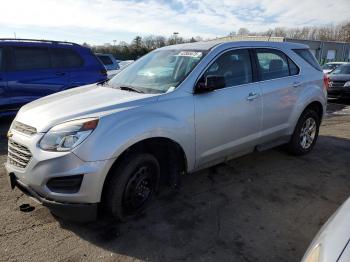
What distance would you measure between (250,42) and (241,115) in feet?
3.68

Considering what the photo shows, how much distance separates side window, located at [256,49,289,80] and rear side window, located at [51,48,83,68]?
5344 millimetres

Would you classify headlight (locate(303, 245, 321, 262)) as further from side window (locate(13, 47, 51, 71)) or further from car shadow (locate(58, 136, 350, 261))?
side window (locate(13, 47, 51, 71))

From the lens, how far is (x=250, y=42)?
476 centimetres

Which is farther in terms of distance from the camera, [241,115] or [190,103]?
[241,115]

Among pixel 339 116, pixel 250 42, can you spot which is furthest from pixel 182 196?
pixel 339 116

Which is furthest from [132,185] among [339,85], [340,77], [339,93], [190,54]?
[340,77]

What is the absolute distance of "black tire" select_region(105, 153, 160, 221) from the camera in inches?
128

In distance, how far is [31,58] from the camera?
7.96 metres

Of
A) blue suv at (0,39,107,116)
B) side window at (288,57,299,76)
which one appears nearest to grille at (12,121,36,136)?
side window at (288,57,299,76)

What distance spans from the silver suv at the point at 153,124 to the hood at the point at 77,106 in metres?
0.01

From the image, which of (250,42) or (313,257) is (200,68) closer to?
(250,42)

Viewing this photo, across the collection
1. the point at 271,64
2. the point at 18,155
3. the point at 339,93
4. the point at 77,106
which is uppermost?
the point at 271,64

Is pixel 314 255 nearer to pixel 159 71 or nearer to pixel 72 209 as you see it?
pixel 72 209

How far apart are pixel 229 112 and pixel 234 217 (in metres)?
1.21
